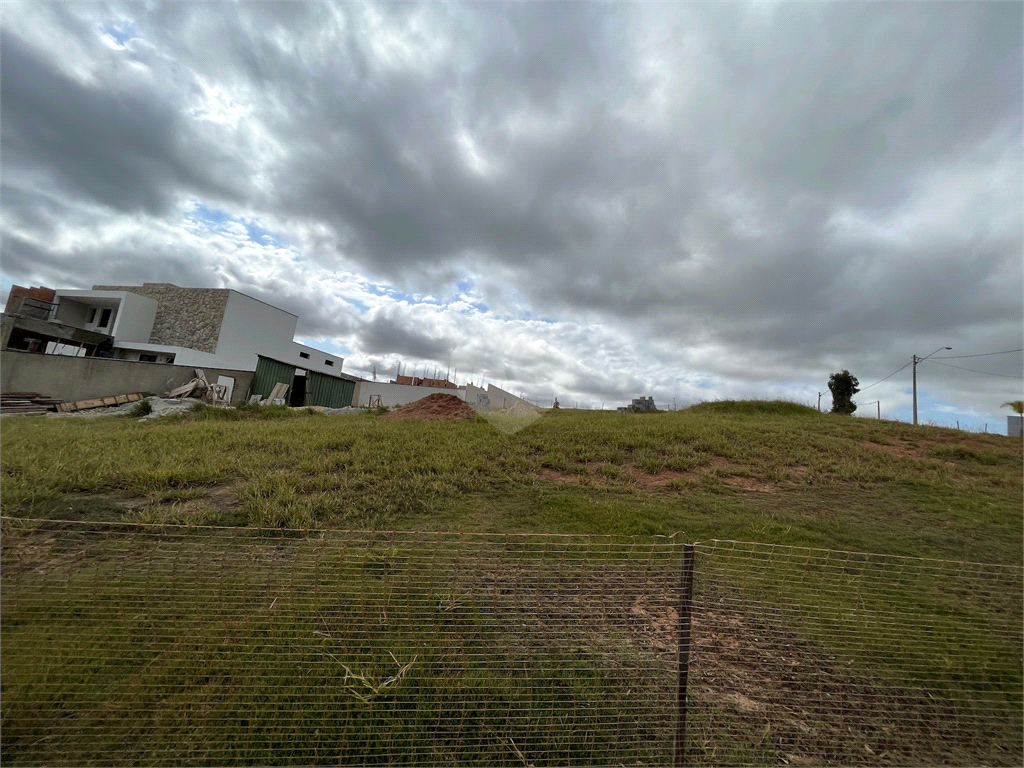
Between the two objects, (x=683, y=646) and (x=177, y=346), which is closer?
(x=683, y=646)

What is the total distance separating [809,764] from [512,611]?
172 centimetres

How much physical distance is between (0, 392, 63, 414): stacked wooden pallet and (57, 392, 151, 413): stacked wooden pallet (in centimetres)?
37

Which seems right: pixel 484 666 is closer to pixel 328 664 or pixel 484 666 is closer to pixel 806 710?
pixel 328 664

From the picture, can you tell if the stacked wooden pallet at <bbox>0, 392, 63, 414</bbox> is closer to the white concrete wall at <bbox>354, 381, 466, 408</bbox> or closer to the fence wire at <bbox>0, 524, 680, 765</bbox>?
the white concrete wall at <bbox>354, 381, 466, 408</bbox>

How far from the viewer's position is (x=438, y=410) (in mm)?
11500

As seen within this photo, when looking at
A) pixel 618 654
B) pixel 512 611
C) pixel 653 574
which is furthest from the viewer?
pixel 653 574

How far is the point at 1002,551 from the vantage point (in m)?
4.50

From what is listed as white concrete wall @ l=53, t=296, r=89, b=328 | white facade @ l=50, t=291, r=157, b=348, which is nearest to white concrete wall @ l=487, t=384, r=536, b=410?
white facade @ l=50, t=291, r=157, b=348

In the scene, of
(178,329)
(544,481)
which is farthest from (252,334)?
(544,481)

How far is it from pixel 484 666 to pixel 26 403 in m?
18.8

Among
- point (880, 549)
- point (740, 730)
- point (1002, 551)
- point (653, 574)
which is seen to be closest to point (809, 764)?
point (740, 730)

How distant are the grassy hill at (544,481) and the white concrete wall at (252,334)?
1540 centimetres

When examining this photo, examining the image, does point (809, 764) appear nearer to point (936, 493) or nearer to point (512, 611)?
point (512, 611)

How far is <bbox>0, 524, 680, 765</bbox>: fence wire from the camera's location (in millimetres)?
2004
